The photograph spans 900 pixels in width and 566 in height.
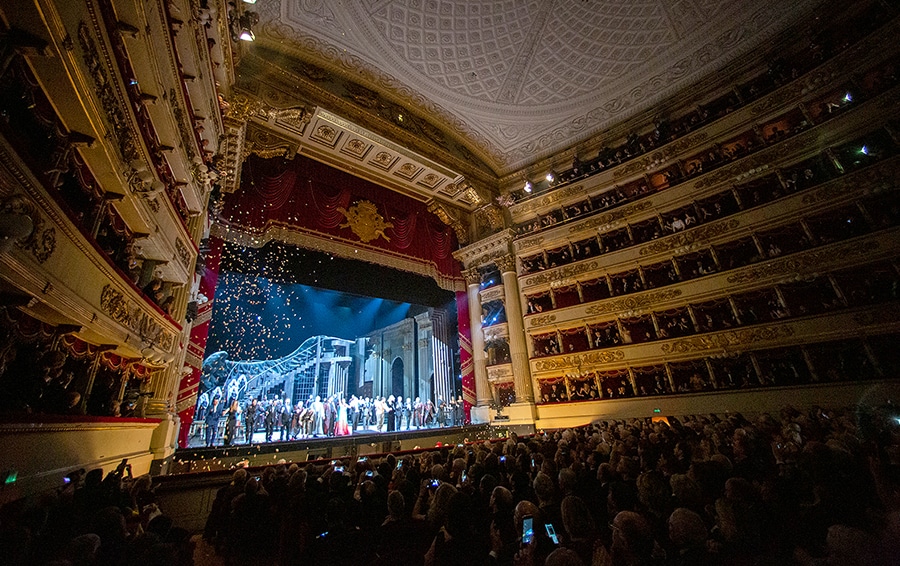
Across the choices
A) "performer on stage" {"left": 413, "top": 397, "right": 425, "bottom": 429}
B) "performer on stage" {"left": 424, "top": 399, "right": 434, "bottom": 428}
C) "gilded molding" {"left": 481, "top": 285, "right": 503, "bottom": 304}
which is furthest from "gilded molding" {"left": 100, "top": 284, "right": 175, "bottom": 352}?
"gilded molding" {"left": 481, "top": 285, "right": 503, "bottom": 304}

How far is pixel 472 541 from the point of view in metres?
1.69

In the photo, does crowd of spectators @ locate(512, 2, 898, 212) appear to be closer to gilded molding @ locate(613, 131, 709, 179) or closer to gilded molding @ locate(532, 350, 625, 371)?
gilded molding @ locate(613, 131, 709, 179)

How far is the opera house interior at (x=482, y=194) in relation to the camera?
3068mm

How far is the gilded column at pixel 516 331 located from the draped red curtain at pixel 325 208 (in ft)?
6.48

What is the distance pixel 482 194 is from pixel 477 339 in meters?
5.16

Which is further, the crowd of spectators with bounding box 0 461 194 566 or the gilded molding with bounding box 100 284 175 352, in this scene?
the gilded molding with bounding box 100 284 175 352

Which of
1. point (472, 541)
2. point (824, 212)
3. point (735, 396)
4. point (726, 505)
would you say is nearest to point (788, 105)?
point (824, 212)

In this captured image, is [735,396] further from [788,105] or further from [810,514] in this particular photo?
[810,514]

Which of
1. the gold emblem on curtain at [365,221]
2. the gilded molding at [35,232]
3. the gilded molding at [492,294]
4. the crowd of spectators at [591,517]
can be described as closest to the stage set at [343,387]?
the gilded molding at [492,294]

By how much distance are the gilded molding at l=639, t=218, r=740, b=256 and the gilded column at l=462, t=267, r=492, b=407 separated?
5388 millimetres

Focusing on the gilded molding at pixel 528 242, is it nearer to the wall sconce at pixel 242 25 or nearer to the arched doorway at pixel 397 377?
the arched doorway at pixel 397 377

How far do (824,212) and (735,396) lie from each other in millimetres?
4489

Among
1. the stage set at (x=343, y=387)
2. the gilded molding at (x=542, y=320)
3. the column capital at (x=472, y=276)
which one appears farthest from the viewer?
the column capital at (x=472, y=276)

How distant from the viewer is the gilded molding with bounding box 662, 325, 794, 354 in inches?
319
